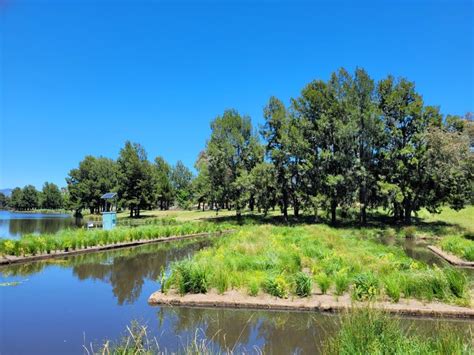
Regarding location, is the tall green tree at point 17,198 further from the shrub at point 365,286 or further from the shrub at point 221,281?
the shrub at point 365,286

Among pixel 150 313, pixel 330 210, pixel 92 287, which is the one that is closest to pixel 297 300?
pixel 150 313

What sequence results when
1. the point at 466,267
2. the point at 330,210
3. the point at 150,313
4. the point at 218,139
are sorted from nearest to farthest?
the point at 150,313 → the point at 466,267 → the point at 330,210 → the point at 218,139

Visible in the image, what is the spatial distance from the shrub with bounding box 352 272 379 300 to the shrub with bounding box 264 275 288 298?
183cm

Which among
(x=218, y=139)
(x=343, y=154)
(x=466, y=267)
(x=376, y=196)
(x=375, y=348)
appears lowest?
(x=466, y=267)

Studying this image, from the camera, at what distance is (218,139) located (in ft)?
150

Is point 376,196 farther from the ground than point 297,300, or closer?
farther from the ground

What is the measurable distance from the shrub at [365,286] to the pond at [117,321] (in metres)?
1.10

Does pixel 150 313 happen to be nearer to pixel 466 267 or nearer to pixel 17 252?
pixel 17 252

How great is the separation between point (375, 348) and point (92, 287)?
34.0 feet

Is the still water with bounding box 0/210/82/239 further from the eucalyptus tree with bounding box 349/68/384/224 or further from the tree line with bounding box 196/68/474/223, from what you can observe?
the eucalyptus tree with bounding box 349/68/384/224

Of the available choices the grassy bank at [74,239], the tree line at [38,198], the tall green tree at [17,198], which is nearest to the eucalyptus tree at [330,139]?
the grassy bank at [74,239]

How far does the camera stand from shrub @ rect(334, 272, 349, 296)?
10.0 m

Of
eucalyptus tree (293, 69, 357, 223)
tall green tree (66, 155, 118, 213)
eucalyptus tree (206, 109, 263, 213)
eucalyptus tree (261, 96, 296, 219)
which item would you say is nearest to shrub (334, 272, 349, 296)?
eucalyptus tree (293, 69, 357, 223)

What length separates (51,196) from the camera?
5030 inches
